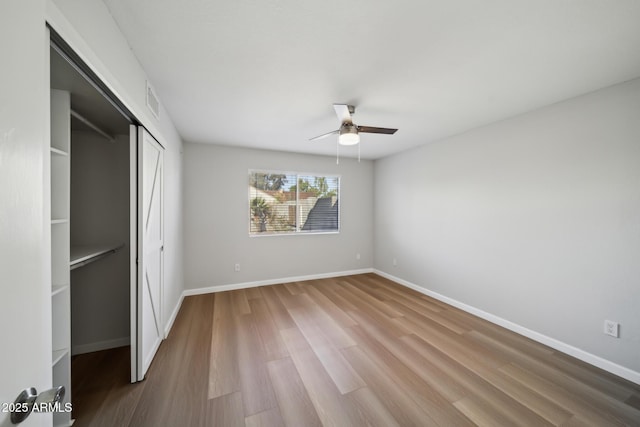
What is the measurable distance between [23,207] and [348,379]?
6.93 ft

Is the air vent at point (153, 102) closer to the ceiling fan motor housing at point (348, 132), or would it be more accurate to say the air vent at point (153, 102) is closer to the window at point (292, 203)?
the ceiling fan motor housing at point (348, 132)

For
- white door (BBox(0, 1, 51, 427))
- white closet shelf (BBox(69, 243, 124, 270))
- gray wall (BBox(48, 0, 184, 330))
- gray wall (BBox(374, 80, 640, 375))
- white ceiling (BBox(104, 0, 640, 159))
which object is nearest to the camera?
white door (BBox(0, 1, 51, 427))

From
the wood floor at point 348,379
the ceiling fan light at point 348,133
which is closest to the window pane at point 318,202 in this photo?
the wood floor at point 348,379

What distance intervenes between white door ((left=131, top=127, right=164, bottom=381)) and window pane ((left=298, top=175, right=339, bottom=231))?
243 cm

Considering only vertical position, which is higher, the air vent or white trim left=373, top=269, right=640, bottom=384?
the air vent

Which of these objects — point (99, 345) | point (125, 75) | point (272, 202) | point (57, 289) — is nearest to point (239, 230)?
point (272, 202)

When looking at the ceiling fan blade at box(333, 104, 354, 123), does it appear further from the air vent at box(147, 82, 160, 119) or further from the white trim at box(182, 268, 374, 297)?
the white trim at box(182, 268, 374, 297)

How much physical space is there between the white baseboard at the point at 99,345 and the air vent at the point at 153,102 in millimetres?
2231

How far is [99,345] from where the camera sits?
2.21 m

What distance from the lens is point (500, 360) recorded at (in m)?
2.10

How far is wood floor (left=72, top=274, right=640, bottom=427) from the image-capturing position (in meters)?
1.53

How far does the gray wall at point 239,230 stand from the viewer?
3621 mm

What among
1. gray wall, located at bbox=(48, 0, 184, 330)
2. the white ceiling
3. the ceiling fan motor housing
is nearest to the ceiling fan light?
the ceiling fan motor housing

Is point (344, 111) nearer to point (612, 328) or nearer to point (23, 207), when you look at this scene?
point (23, 207)
